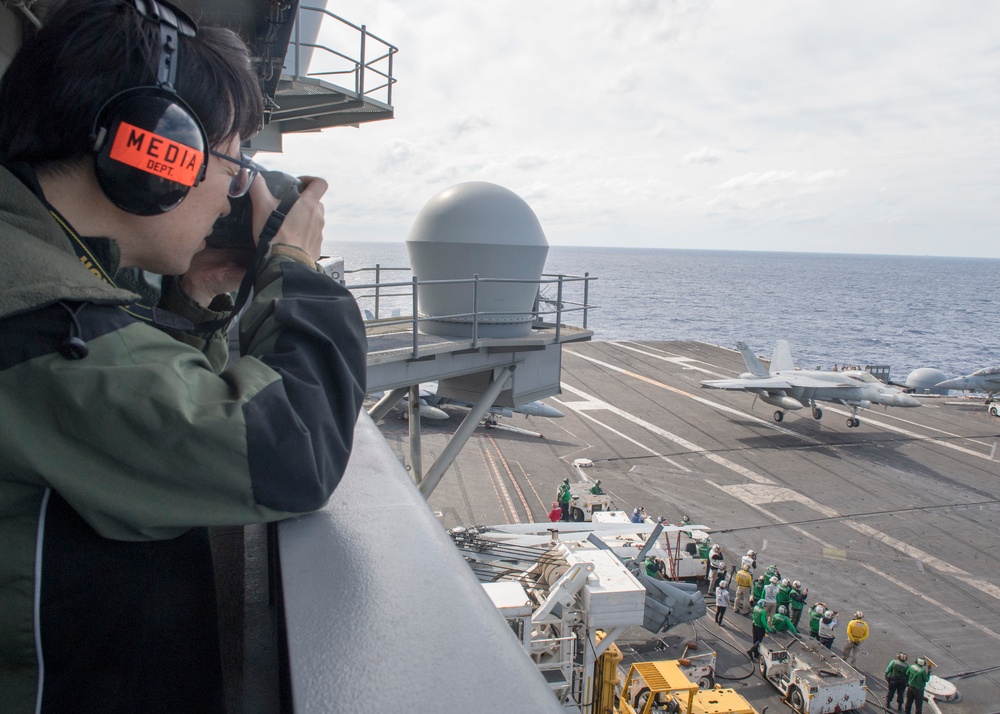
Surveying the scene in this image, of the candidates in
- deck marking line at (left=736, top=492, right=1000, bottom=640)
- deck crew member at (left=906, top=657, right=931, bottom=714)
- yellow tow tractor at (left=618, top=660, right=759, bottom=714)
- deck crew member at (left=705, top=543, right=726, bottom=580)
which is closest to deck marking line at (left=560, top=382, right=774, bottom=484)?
deck marking line at (left=736, top=492, right=1000, bottom=640)

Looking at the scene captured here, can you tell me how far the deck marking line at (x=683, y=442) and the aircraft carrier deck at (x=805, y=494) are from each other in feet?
0.39

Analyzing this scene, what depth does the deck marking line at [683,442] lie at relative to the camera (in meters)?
27.6

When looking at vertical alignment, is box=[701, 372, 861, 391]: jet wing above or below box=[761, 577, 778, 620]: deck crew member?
above

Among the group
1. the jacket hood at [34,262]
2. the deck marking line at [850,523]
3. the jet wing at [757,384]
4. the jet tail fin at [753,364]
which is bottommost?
the deck marking line at [850,523]

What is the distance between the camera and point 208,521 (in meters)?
1.20

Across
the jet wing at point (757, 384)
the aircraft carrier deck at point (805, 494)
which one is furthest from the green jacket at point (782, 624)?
the jet wing at point (757, 384)

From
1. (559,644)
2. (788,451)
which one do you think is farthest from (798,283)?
(559,644)

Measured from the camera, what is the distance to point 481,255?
442 inches

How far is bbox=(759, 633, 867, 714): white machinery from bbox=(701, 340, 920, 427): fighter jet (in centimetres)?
2074

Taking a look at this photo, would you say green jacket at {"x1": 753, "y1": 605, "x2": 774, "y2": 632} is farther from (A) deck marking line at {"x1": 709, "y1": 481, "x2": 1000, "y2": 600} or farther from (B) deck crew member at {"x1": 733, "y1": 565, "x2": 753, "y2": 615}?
(A) deck marking line at {"x1": 709, "y1": 481, "x2": 1000, "y2": 600}

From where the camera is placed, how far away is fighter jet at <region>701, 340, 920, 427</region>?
32.9m

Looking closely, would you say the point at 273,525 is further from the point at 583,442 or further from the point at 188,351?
the point at 583,442

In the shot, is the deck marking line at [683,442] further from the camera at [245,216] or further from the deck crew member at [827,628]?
the camera at [245,216]

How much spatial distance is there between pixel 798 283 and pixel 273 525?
589 feet
